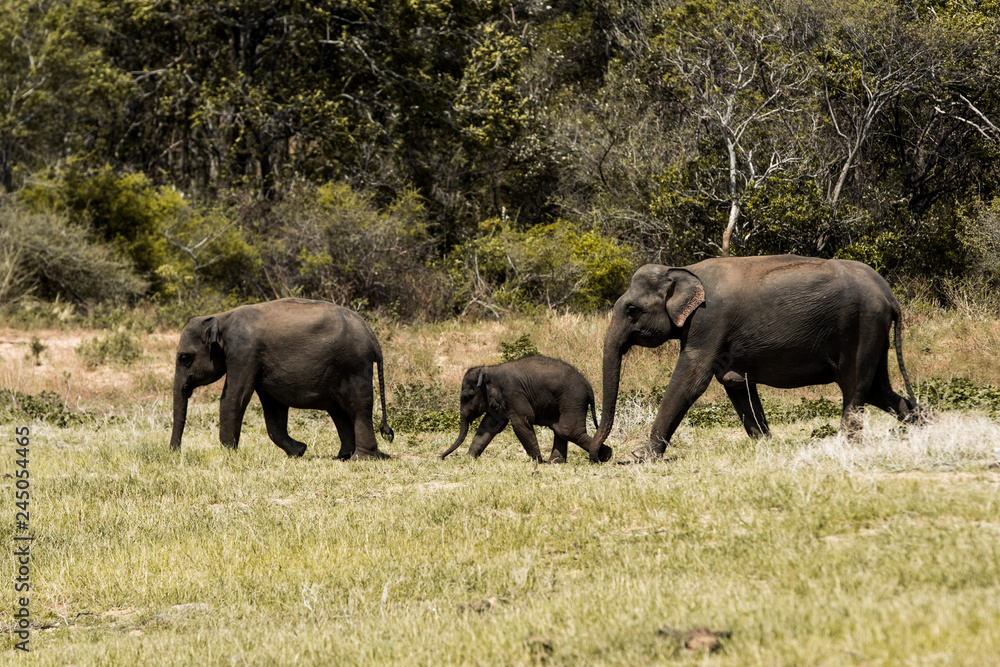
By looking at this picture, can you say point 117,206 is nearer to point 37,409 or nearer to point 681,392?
point 37,409

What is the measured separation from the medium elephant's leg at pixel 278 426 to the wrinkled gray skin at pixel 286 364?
13 millimetres

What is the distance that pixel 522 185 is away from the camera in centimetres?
3778

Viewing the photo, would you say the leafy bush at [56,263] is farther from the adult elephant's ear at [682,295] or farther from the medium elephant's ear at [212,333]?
the adult elephant's ear at [682,295]

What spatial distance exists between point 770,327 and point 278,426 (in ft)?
20.8

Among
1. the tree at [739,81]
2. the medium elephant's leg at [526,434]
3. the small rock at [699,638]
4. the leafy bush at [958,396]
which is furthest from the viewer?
the tree at [739,81]

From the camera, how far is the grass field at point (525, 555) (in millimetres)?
5641

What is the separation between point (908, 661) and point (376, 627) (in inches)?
124

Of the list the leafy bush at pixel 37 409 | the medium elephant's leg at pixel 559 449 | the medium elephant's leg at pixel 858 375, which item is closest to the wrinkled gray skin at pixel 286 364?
the medium elephant's leg at pixel 559 449

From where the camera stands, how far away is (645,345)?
12.8 m

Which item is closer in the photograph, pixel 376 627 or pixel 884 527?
pixel 376 627

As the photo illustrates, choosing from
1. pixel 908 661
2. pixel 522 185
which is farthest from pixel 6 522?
pixel 522 185

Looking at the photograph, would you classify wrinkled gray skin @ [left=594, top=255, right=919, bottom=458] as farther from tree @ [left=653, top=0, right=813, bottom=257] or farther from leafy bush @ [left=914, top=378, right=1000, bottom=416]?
tree @ [left=653, top=0, right=813, bottom=257]

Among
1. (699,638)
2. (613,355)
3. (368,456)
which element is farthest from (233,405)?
(699,638)

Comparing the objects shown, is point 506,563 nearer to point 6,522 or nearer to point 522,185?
point 6,522
